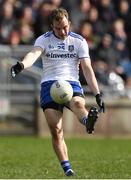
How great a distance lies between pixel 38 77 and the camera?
21.8m

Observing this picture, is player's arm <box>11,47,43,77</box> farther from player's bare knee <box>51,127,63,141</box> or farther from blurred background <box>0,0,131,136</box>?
blurred background <box>0,0,131,136</box>

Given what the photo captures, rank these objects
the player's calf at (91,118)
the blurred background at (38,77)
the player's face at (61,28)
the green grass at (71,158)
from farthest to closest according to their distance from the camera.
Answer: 1. the blurred background at (38,77)
2. the green grass at (71,158)
3. the player's face at (61,28)
4. the player's calf at (91,118)

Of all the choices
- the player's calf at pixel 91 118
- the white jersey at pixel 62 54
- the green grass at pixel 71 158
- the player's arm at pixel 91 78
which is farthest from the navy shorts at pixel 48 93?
the green grass at pixel 71 158

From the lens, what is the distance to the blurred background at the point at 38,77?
71.1 ft

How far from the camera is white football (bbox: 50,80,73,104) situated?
10977 mm

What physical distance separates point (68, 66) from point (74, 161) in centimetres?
303

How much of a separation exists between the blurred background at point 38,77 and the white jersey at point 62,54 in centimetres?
1009

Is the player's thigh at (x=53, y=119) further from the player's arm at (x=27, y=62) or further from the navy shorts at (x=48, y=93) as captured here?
the player's arm at (x=27, y=62)

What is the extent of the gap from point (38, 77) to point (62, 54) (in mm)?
10609

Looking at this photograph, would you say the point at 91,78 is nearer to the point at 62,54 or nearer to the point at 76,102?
the point at 76,102

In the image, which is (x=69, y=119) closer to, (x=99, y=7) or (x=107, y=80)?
(x=107, y=80)

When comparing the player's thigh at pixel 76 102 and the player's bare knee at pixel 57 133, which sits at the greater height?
the player's thigh at pixel 76 102

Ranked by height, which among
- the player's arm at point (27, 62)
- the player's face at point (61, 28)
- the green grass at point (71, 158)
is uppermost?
the player's face at point (61, 28)

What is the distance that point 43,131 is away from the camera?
21703mm
